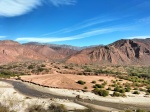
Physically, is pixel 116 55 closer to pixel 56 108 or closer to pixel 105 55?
pixel 105 55

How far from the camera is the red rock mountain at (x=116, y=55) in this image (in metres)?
157

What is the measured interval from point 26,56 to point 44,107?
153m

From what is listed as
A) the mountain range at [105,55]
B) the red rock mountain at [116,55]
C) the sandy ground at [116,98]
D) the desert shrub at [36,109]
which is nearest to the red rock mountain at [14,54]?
the mountain range at [105,55]

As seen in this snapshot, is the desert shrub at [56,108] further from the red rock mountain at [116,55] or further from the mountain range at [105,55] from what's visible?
the red rock mountain at [116,55]

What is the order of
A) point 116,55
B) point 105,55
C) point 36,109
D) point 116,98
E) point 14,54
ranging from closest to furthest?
point 36,109
point 116,98
point 105,55
point 116,55
point 14,54

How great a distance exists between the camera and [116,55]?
543ft

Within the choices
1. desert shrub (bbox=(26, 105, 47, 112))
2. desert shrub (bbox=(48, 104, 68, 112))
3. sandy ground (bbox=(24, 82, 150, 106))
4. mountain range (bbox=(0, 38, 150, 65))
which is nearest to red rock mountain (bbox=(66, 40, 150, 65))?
mountain range (bbox=(0, 38, 150, 65))

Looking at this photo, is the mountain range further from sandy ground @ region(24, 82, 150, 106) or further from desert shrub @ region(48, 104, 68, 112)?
desert shrub @ region(48, 104, 68, 112)

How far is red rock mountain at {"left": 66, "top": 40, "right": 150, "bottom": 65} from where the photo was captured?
157 meters

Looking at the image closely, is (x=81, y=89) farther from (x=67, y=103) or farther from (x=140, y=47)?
(x=140, y=47)

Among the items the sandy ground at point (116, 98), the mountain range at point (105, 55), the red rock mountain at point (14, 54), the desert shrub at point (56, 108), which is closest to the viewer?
the desert shrub at point (56, 108)

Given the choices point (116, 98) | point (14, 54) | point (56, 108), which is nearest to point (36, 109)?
point (56, 108)

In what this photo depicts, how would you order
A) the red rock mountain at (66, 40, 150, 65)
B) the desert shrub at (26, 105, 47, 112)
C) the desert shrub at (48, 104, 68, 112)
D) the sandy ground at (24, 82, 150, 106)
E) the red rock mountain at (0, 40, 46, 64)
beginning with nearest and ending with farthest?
the desert shrub at (26, 105, 47, 112), the desert shrub at (48, 104, 68, 112), the sandy ground at (24, 82, 150, 106), the red rock mountain at (0, 40, 46, 64), the red rock mountain at (66, 40, 150, 65)

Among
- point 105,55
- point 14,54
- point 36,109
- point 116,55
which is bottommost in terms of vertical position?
point 36,109
